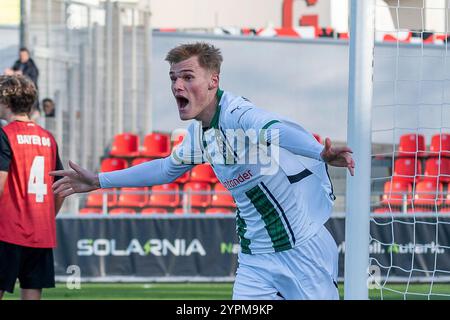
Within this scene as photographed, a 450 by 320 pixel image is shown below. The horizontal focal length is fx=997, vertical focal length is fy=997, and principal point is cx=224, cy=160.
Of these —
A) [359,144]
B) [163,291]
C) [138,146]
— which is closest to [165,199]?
[163,291]

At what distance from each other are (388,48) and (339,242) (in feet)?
22.4

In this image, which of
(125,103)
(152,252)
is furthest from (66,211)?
(125,103)

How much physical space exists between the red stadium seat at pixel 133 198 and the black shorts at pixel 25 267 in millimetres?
7039

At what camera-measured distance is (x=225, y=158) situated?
17.7 ft

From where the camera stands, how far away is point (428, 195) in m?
13.7

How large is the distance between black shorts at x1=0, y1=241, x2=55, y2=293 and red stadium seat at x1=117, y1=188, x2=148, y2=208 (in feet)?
23.1

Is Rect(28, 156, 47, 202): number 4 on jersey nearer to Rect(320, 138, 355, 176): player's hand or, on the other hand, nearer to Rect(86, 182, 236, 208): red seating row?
Rect(320, 138, 355, 176): player's hand

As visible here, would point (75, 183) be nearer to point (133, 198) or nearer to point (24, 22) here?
point (133, 198)

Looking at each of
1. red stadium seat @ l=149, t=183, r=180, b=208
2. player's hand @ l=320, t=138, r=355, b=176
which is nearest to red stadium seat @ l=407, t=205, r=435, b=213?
red stadium seat @ l=149, t=183, r=180, b=208

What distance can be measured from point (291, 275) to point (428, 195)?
8647mm

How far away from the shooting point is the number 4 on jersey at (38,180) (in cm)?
686

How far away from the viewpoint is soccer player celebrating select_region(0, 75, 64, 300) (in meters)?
6.72

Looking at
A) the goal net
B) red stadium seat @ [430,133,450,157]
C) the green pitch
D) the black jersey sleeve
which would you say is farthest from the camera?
red stadium seat @ [430,133,450,157]

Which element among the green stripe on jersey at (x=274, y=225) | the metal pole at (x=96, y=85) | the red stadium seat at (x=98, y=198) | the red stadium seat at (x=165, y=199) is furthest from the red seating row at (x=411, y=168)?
the green stripe on jersey at (x=274, y=225)
